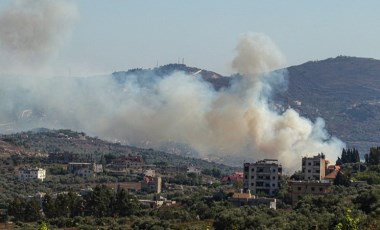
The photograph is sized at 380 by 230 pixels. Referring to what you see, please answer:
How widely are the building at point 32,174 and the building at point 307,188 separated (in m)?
51.9

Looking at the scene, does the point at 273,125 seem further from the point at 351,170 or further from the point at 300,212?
the point at 300,212

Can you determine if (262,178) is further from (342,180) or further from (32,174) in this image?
(32,174)

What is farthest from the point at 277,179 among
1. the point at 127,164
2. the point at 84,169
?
the point at 127,164

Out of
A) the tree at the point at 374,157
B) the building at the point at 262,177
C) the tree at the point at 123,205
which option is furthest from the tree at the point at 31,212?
the tree at the point at 374,157

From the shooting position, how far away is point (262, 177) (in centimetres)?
9156

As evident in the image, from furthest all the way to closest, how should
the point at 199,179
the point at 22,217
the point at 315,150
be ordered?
Result: the point at 315,150
the point at 199,179
the point at 22,217

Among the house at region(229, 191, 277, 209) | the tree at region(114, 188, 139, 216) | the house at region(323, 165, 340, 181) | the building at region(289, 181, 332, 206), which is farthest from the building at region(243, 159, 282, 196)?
the tree at region(114, 188, 139, 216)

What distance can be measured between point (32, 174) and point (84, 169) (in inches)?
413

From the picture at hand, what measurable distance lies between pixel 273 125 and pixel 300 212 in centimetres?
7971

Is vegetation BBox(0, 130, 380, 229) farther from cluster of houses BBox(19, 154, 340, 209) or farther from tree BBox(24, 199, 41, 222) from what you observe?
cluster of houses BBox(19, 154, 340, 209)

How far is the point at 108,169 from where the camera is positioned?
141875 mm

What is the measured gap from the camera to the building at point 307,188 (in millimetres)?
78750

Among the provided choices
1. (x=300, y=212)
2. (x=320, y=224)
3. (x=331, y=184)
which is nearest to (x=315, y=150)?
(x=331, y=184)

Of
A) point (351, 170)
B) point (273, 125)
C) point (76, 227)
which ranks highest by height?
point (273, 125)
